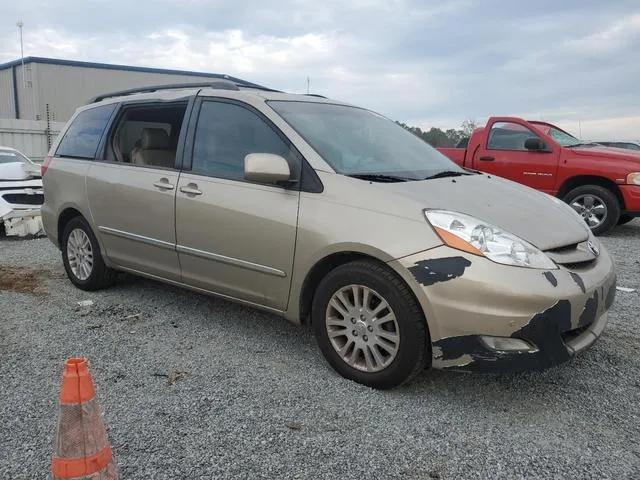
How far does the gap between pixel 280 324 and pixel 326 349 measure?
3.31 feet

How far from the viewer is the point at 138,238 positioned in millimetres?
4348

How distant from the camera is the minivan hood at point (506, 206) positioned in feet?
9.92

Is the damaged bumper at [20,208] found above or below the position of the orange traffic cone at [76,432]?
below

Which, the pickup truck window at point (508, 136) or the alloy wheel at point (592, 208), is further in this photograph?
the pickup truck window at point (508, 136)

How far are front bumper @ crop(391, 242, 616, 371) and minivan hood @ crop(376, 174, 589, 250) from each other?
28cm

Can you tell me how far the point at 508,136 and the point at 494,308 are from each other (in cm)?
696

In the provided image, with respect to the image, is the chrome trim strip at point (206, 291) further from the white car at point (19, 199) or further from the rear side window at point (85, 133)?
Answer: the white car at point (19, 199)

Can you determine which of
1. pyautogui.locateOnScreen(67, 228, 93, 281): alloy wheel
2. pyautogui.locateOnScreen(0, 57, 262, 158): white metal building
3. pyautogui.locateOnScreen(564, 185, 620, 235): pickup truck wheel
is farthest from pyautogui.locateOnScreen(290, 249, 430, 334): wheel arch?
pyautogui.locateOnScreen(0, 57, 262, 158): white metal building

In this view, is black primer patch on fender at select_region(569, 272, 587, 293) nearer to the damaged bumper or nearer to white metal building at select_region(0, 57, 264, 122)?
the damaged bumper

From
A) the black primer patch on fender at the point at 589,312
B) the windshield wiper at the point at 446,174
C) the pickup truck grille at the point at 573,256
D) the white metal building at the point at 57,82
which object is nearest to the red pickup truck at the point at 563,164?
the windshield wiper at the point at 446,174

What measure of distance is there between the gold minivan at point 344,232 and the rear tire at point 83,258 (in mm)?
87

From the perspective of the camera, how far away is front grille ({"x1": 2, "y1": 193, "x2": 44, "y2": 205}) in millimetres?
8570

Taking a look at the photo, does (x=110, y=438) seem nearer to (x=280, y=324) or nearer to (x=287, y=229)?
(x=287, y=229)

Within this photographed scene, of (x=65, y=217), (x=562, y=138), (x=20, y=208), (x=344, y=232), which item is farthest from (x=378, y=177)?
(x=20, y=208)
